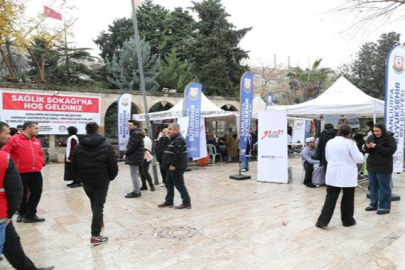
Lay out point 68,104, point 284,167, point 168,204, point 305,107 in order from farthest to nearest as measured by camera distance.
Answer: point 68,104 → point 305,107 → point 284,167 → point 168,204

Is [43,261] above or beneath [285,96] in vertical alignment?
beneath

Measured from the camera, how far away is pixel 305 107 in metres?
8.34

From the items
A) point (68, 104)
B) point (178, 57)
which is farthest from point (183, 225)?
point (178, 57)

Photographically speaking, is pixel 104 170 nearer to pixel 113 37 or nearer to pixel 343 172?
pixel 343 172

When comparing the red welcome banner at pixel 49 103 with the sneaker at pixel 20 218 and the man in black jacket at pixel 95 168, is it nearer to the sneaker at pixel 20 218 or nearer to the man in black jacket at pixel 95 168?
the sneaker at pixel 20 218

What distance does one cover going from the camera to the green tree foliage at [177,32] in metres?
28.7

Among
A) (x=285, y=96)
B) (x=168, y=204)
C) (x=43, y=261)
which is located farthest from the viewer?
(x=285, y=96)

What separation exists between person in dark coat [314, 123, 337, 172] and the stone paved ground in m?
0.94

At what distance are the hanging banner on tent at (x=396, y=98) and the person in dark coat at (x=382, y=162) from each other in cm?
133

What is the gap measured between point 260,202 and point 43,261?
149 inches

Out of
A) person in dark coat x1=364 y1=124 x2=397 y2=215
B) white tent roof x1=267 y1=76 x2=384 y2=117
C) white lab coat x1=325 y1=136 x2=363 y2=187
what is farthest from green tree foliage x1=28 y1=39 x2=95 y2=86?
white lab coat x1=325 y1=136 x2=363 y2=187

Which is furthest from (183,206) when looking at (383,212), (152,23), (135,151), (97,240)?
(152,23)

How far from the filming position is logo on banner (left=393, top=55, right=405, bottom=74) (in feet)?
20.7

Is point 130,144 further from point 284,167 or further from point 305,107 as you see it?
point 305,107
